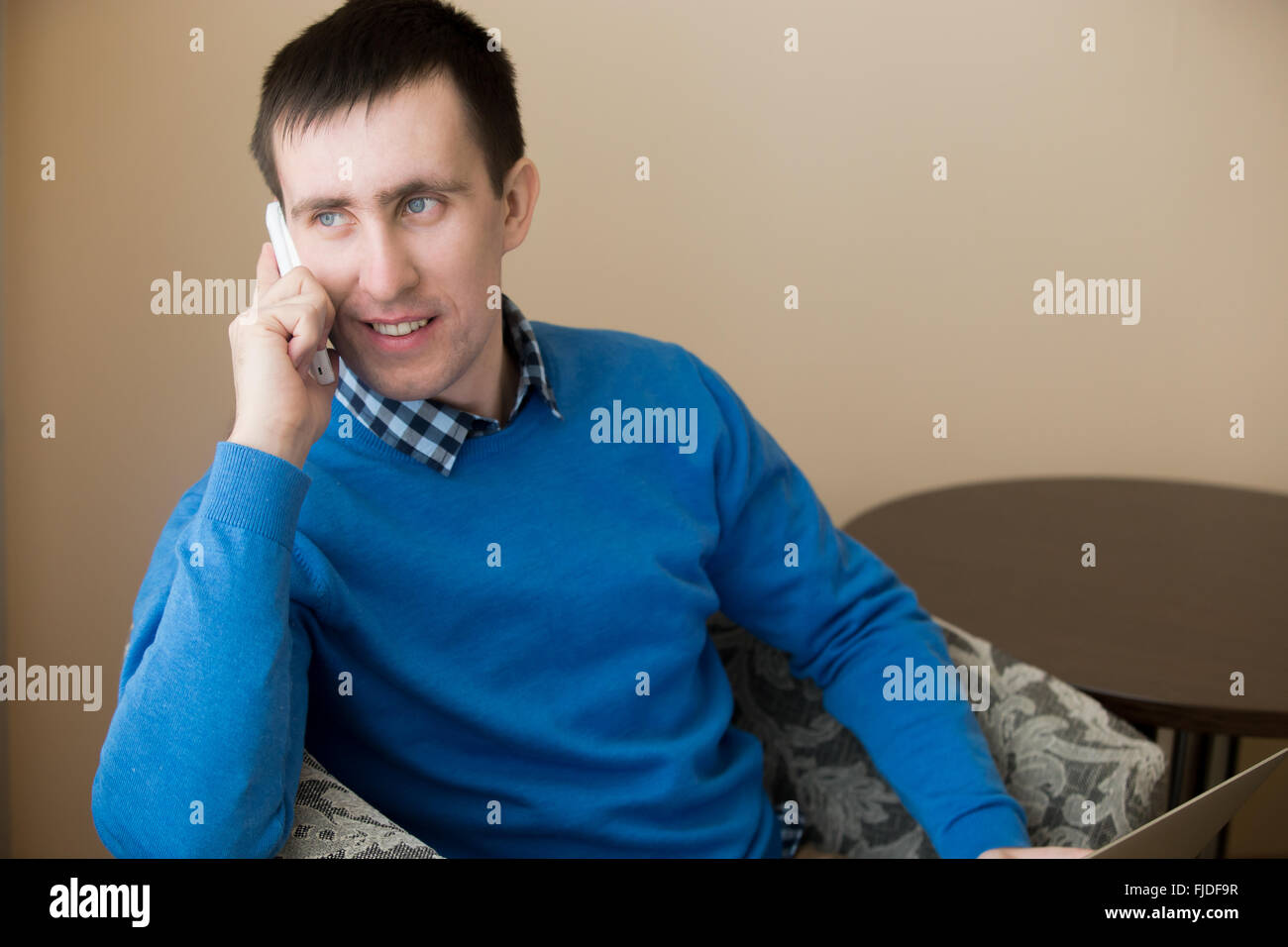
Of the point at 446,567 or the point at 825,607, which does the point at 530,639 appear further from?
the point at 825,607

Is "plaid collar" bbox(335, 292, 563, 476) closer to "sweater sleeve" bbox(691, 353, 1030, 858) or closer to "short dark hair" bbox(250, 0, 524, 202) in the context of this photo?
"short dark hair" bbox(250, 0, 524, 202)

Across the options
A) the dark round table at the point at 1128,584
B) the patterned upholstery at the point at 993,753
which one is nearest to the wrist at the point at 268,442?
the patterned upholstery at the point at 993,753

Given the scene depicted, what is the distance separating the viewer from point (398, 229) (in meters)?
1.07

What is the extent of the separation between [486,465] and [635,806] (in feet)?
1.28

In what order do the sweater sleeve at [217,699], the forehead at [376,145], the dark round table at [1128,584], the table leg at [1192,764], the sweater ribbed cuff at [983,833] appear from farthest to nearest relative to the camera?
the table leg at [1192,764] → the dark round table at [1128,584] → the sweater ribbed cuff at [983,833] → the forehead at [376,145] → the sweater sleeve at [217,699]

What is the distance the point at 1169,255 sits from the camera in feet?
7.25

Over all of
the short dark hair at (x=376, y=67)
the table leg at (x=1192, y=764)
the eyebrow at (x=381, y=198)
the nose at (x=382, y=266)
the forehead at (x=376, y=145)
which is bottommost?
the table leg at (x=1192, y=764)

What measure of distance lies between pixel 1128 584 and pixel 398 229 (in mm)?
1220

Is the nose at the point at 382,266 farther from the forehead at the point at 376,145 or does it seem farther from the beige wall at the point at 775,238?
the beige wall at the point at 775,238

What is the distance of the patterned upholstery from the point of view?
1.23m

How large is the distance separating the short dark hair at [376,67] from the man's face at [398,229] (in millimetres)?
16

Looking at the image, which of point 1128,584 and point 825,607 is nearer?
point 825,607

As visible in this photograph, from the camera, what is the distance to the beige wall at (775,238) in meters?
1.52

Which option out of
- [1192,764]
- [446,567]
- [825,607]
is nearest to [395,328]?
[446,567]
